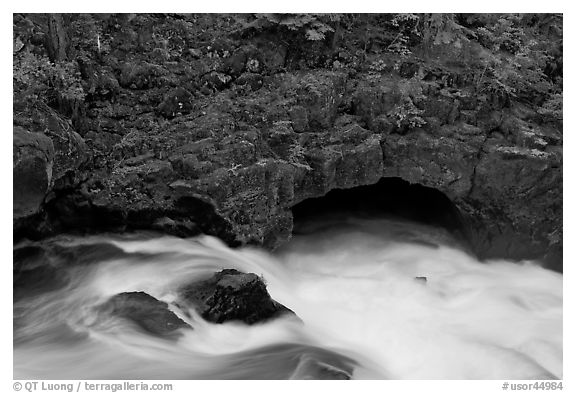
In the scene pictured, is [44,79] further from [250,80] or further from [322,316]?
[322,316]

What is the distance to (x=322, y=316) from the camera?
719 cm

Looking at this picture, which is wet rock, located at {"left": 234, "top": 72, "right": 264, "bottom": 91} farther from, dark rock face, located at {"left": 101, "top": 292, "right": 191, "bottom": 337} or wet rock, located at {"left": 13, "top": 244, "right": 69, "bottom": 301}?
wet rock, located at {"left": 13, "top": 244, "right": 69, "bottom": 301}

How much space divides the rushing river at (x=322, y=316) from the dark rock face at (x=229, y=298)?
132 mm

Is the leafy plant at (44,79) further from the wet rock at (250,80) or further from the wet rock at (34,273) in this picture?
the wet rock at (250,80)

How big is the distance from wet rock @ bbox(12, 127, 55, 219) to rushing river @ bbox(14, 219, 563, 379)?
1.20 metres

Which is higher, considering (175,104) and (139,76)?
(139,76)

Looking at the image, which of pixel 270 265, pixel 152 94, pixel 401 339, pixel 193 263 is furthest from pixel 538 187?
pixel 152 94

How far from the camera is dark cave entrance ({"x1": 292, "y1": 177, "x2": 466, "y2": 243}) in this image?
9469mm

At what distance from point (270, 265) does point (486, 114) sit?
4.47 meters

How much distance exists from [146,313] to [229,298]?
1015 mm

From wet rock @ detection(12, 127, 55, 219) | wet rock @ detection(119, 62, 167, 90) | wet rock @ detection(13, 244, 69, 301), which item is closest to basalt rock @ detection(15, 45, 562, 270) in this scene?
wet rock @ detection(119, 62, 167, 90)

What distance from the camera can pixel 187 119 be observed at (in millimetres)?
7629

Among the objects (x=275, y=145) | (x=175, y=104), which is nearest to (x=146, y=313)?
(x=275, y=145)

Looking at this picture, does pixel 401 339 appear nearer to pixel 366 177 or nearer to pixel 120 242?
pixel 366 177
